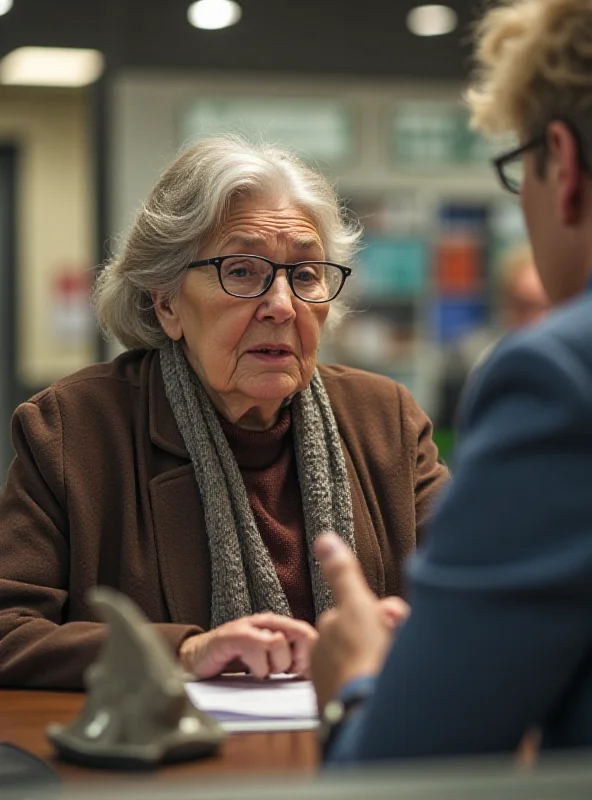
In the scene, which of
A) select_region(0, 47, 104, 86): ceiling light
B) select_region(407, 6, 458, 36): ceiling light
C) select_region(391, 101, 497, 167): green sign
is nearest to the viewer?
select_region(407, 6, 458, 36): ceiling light

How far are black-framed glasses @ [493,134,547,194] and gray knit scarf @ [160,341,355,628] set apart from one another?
0.86m

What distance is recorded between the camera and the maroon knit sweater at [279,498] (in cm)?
209

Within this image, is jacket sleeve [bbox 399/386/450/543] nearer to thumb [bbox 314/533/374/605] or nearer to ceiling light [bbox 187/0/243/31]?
thumb [bbox 314/533/374/605]

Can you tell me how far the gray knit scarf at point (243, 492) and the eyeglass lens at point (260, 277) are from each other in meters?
0.17

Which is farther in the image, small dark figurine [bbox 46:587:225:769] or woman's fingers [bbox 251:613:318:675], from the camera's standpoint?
woman's fingers [bbox 251:613:318:675]

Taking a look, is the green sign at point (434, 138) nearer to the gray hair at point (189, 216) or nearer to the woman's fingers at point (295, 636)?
the gray hair at point (189, 216)

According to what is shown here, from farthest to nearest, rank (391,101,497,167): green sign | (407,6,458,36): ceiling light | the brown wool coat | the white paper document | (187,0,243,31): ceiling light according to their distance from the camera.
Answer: (391,101,497,167): green sign < (407,6,458,36): ceiling light < (187,0,243,31): ceiling light < the brown wool coat < the white paper document

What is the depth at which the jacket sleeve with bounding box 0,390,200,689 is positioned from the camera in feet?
5.69

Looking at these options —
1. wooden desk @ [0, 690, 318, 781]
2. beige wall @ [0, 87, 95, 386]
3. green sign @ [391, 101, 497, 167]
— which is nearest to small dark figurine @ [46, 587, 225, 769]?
wooden desk @ [0, 690, 318, 781]

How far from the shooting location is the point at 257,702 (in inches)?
60.4

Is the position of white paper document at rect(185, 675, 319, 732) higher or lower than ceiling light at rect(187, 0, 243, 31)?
lower

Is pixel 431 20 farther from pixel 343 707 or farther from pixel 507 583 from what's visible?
pixel 507 583

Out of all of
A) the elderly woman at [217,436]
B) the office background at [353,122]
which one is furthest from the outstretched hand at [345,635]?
the office background at [353,122]

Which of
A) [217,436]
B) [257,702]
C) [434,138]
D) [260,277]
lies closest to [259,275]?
[260,277]
